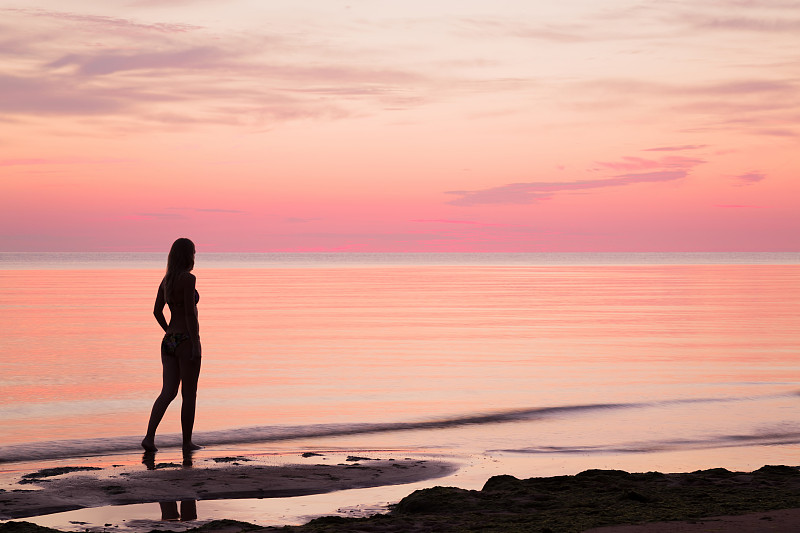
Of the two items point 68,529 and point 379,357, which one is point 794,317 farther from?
point 68,529

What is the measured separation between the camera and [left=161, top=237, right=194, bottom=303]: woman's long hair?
34.2ft

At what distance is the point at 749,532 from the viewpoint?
6.36 metres

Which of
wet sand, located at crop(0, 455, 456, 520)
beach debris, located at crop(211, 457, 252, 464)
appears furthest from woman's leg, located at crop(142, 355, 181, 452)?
beach debris, located at crop(211, 457, 252, 464)

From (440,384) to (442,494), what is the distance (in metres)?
Answer: 8.44

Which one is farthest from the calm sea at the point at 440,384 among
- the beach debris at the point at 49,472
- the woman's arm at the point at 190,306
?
the woman's arm at the point at 190,306

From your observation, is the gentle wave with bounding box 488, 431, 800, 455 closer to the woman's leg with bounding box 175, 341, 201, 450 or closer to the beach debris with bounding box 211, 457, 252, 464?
the beach debris with bounding box 211, 457, 252, 464

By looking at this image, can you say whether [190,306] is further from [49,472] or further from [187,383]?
[49,472]

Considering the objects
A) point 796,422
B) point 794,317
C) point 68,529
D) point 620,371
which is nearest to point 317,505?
point 68,529

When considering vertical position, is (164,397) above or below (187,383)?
below

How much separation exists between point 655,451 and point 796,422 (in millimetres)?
3083

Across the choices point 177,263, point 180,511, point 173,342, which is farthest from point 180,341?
point 180,511

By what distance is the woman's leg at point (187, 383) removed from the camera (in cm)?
1052

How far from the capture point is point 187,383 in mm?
10562

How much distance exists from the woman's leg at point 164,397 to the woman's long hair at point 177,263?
76 cm
